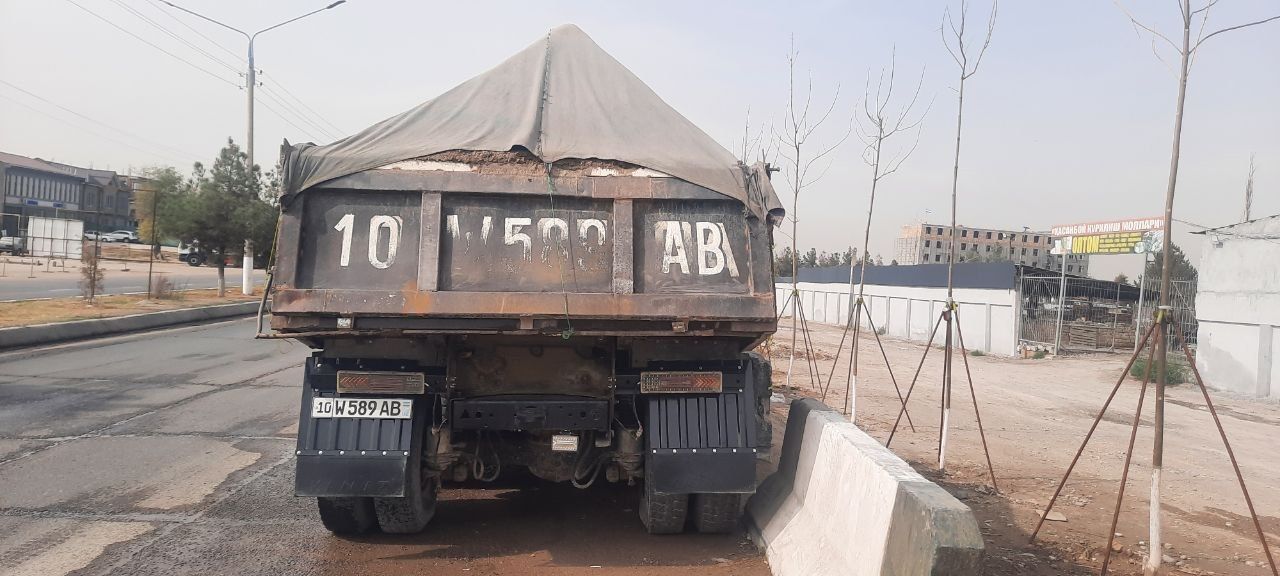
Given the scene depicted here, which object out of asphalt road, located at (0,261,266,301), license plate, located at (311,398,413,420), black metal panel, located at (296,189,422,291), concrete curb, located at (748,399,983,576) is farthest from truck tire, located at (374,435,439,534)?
asphalt road, located at (0,261,266,301)

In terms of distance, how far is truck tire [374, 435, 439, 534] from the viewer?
182 inches

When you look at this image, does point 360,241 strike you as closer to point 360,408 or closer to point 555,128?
point 360,408

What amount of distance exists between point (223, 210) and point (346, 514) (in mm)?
25657

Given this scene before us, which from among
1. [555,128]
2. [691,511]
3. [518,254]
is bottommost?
[691,511]

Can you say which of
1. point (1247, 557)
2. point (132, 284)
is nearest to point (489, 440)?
point (1247, 557)

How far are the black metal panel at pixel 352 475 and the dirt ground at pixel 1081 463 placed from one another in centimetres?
343

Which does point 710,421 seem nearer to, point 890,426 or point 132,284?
point 890,426

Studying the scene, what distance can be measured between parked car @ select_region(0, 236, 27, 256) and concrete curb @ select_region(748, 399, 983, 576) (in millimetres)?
49867

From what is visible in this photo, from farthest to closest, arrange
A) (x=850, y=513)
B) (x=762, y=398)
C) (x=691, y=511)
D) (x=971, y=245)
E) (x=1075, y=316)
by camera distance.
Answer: (x=971, y=245), (x=1075, y=316), (x=762, y=398), (x=691, y=511), (x=850, y=513)

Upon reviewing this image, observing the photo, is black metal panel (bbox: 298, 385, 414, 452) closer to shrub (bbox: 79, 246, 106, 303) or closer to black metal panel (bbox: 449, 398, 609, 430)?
black metal panel (bbox: 449, 398, 609, 430)

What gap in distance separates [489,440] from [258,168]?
1087 inches

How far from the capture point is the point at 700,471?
4.69 m

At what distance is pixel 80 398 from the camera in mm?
9453

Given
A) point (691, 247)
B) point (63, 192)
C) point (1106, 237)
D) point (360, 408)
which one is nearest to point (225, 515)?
point (360, 408)
